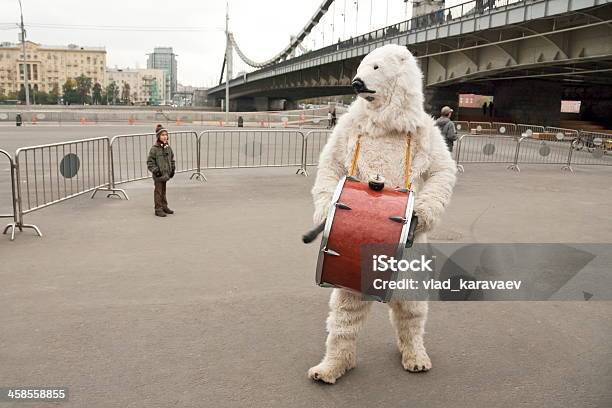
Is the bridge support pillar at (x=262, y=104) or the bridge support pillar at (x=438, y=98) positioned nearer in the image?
the bridge support pillar at (x=438, y=98)

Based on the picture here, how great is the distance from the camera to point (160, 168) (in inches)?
286

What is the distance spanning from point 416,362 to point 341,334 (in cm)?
57

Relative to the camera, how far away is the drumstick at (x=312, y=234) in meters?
2.73

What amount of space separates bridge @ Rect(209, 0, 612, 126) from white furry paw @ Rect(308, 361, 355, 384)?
1617 centimetres

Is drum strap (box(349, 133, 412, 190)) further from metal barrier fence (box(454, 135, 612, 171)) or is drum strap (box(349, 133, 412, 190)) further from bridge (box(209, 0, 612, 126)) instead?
bridge (box(209, 0, 612, 126))

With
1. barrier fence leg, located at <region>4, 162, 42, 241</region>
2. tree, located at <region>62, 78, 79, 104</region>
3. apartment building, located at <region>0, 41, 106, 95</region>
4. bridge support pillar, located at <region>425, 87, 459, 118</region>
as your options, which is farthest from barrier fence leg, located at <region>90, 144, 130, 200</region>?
apartment building, located at <region>0, 41, 106, 95</region>

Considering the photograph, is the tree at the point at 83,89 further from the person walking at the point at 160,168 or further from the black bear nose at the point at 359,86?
the black bear nose at the point at 359,86

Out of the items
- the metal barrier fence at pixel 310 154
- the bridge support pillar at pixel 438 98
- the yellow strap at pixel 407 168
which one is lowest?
the metal barrier fence at pixel 310 154

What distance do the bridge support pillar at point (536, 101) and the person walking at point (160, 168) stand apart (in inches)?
1383

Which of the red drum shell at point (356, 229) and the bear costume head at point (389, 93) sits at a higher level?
the bear costume head at point (389, 93)

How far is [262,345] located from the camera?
3.56 metres

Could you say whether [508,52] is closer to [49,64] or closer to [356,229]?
[356,229]

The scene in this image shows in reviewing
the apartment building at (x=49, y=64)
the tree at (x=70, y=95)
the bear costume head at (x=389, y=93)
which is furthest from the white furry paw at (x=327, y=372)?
the apartment building at (x=49, y=64)

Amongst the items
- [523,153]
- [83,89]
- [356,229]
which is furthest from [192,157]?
[83,89]
